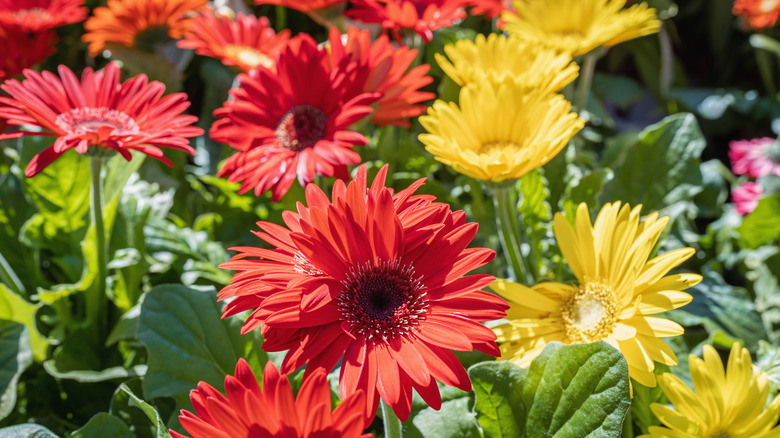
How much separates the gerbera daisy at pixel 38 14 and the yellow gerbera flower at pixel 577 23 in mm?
867

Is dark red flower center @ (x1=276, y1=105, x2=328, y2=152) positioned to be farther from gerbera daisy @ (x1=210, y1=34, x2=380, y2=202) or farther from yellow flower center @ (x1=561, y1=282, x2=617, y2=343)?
yellow flower center @ (x1=561, y1=282, x2=617, y2=343)

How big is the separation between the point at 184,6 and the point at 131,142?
0.69 m

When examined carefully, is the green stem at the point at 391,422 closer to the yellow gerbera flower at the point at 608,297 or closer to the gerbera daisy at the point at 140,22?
the yellow gerbera flower at the point at 608,297

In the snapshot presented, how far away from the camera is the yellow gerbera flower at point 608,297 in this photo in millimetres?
731

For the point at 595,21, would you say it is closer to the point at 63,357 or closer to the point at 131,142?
the point at 131,142

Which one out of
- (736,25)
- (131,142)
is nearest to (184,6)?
(131,142)

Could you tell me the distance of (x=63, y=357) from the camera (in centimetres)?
109

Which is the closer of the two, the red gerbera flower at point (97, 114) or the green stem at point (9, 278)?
the red gerbera flower at point (97, 114)

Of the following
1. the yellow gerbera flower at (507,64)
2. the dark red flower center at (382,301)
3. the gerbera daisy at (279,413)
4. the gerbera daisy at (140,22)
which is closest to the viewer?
the gerbera daisy at (279,413)

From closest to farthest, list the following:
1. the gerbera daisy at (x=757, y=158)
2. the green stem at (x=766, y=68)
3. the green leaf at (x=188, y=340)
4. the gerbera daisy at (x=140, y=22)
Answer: the green leaf at (x=188, y=340) < the gerbera daisy at (x=140, y=22) < the gerbera daisy at (x=757, y=158) < the green stem at (x=766, y=68)

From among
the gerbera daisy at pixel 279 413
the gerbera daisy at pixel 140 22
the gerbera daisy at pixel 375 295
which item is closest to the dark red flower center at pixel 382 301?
the gerbera daisy at pixel 375 295

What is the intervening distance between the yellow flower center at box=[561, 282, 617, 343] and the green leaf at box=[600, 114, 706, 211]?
1.46 ft

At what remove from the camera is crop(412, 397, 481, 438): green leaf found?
2.79ft

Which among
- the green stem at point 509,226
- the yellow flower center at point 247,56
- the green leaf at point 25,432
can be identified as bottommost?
the green leaf at point 25,432
